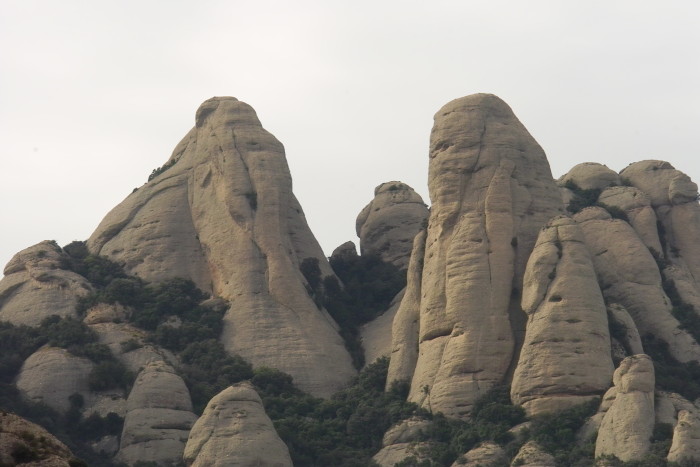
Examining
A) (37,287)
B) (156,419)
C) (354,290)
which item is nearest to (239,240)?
(354,290)

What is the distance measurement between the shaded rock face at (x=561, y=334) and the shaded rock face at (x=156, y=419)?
14.6 metres

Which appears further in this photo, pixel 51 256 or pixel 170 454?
pixel 51 256

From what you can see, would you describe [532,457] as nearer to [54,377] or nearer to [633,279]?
[633,279]

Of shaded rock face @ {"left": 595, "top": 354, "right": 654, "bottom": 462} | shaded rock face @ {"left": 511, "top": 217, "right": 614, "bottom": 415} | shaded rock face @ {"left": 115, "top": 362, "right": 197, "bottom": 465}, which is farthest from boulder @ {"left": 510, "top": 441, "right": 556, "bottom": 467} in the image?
shaded rock face @ {"left": 115, "top": 362, "right": 197, "bottom": 465}

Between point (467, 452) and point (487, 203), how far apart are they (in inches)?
569

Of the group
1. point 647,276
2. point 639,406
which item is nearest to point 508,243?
point 647,276

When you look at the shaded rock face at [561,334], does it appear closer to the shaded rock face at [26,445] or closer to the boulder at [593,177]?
the boulder at [593,177]

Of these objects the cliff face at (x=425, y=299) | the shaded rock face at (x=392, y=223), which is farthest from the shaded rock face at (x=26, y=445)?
the shaded rock face at (x=392, y=223)

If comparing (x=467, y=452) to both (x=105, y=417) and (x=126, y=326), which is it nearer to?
(x=105, y=417)

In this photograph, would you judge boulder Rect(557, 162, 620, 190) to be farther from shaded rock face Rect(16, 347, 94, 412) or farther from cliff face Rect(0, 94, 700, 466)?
shaded rock face Rect(16, 347, 94, 412)

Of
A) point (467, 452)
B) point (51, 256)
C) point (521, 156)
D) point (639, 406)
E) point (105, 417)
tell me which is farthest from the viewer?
point (51, 256)

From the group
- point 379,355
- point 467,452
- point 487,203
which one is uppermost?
point 487,203

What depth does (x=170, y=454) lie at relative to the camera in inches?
2282

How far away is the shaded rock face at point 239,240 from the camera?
70.6m
